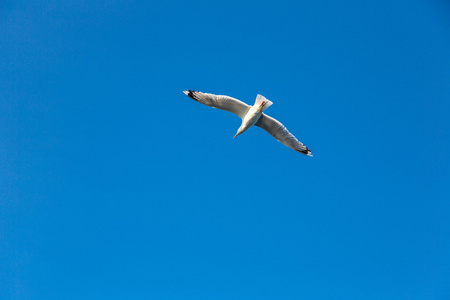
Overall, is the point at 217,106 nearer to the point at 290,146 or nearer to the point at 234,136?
the point at 234,136

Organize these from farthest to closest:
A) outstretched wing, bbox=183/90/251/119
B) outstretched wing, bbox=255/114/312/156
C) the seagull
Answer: outstretched wing, bbox=255/114/312/156 → outstretched wing, bbox=183/90/251/119 → the seagull

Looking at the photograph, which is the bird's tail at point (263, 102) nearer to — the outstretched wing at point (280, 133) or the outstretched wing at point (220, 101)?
the outstretched wing at point (220, 101)


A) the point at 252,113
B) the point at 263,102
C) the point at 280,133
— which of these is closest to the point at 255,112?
the point at 252,113

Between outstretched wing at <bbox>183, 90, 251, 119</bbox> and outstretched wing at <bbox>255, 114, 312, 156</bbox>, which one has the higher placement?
outstretched wing at <bbox>183, 90, 251, 119</bbox>

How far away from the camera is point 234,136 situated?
18.7 meters

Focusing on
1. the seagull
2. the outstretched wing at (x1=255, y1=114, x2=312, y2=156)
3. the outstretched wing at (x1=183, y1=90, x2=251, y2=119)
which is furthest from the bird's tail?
the outstretched wing at (x1=255, y1=114, x2=312, y2=156)

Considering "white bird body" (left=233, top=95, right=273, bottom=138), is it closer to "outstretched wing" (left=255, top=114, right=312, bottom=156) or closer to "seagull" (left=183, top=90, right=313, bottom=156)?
"seagull" (left=183, top=90, right=313, bottom=156)

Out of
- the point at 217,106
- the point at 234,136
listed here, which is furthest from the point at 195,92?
the point at 234,136

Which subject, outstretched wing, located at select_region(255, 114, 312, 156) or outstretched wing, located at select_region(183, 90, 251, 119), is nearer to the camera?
outstretched wing, located at select_region(183, 90, 251, 119)

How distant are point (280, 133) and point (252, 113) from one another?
2029 millimetres

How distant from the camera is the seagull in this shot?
17578mm

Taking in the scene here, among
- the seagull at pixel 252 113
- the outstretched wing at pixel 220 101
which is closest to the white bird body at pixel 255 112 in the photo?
the seagull at pixel 252 113

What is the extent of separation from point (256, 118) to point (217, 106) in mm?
1837

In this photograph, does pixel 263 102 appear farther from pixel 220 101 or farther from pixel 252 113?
pixel 220 101
